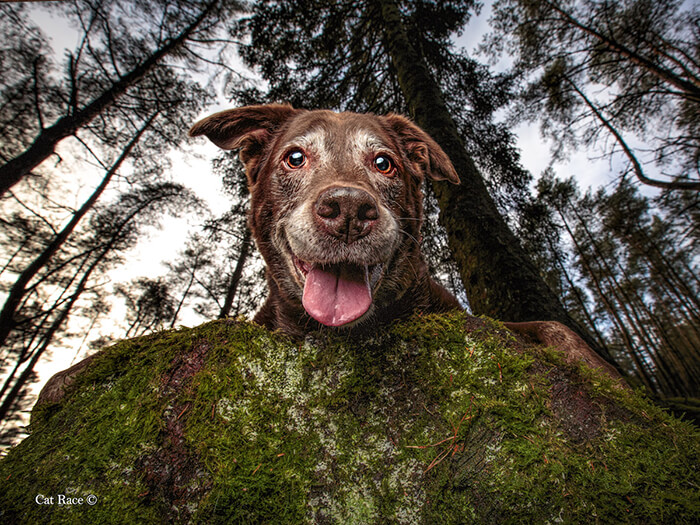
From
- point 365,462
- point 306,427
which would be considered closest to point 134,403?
point 306,427

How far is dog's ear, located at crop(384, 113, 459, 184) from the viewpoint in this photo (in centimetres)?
306

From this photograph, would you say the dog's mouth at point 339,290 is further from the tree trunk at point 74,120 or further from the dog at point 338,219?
the tree trunk at point 74,120

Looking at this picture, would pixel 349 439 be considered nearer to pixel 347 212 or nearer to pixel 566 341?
pixel 347 212

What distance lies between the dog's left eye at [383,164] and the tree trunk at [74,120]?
9.18 m

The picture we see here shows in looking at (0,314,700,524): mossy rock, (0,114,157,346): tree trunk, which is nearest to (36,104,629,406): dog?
(0,314,700,524): mossy rock

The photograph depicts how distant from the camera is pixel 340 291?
179 cm

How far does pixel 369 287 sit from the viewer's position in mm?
1849

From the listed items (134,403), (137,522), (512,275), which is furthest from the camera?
(512,275)

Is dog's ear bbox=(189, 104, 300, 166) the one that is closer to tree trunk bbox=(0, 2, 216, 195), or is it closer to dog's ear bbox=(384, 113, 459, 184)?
dog's ear bbox=(384, 113, 459, 184)

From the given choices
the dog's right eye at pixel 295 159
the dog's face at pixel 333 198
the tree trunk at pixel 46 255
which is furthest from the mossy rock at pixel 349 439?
the tree trunk at pixel 46 255

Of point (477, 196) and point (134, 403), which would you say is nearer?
point (134, 403)

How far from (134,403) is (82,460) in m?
0.27

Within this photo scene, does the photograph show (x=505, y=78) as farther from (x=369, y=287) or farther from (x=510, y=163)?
(x=369, y=287)

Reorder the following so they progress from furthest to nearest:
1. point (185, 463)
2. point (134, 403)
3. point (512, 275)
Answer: point (512, 275) → point (134, 403) → point (185, 463)
